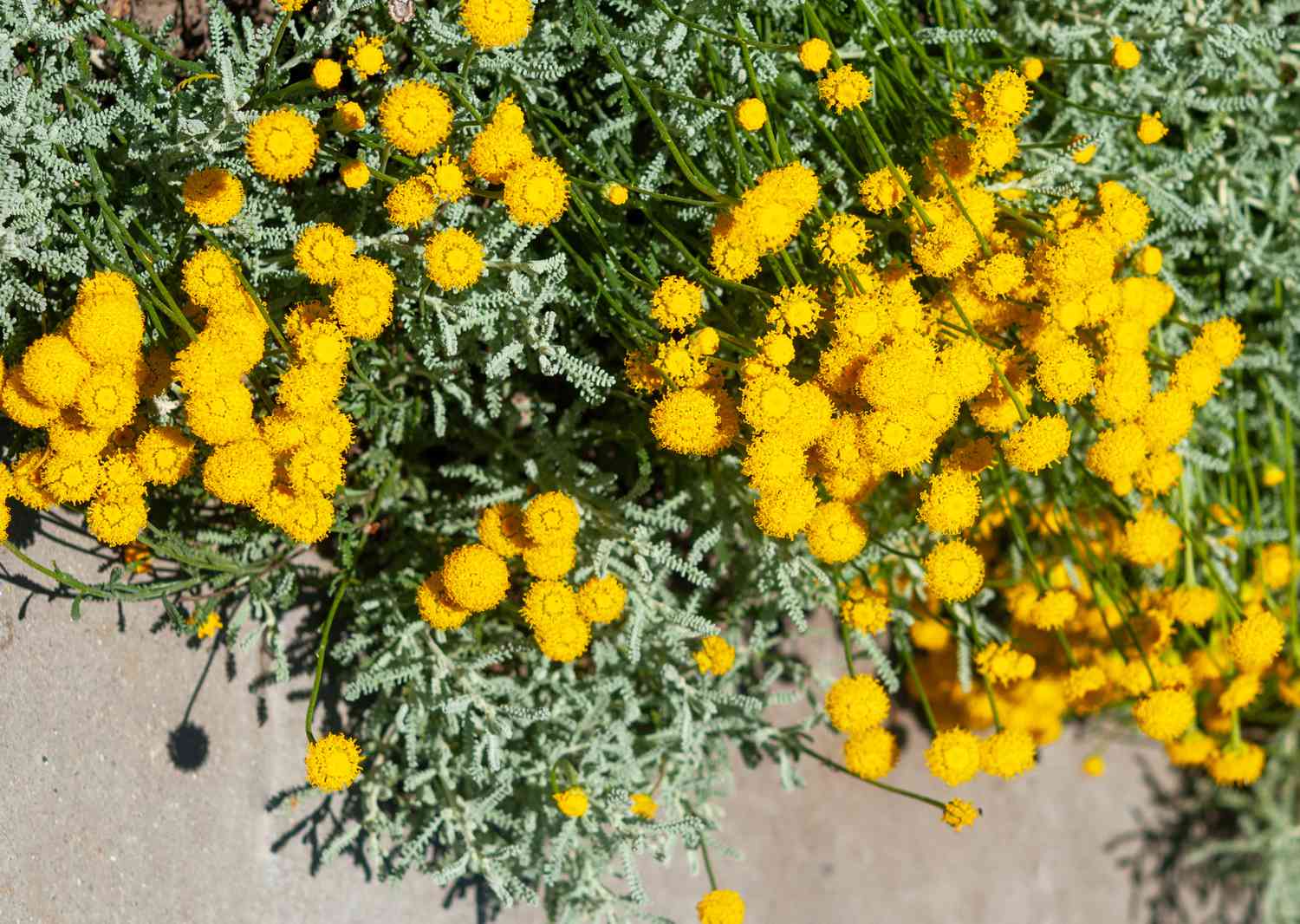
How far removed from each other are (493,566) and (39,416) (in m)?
0.68

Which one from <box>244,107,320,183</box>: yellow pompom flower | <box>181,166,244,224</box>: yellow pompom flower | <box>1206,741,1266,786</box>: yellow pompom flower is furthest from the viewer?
<box>1206,741,1266,786</box>: yellow pompom flower

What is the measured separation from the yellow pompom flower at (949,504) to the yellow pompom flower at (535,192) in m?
0.70

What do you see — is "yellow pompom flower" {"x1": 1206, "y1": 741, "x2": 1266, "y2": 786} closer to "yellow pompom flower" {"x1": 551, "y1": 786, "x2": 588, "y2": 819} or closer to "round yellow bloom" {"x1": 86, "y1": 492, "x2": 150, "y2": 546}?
"yellow pompom flower" {"x1": 551, "y1": 786, "x2": 588, "y2": 819}

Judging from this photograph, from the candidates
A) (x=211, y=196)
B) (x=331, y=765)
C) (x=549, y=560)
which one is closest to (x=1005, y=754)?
(x=549, y=560)

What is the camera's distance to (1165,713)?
2.02 metres

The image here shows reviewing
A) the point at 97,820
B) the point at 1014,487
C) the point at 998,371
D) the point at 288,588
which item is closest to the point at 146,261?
the point at 288,588

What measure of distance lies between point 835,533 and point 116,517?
1.05 meters

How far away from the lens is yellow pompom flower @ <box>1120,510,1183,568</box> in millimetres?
2027

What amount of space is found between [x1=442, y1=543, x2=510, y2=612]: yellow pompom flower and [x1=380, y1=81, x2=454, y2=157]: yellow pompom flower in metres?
0.62

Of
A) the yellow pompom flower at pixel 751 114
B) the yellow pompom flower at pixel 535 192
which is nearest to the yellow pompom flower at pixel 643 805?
the yellow pompom flower at pixel 535 192

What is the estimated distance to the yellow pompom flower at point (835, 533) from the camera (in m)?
1.74

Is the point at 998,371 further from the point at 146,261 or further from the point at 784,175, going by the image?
the point at 146,261

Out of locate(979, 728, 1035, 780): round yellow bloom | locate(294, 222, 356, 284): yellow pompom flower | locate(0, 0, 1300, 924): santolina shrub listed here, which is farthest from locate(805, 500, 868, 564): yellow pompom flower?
locate(294, 222, 356, 284): yellow pompom flower

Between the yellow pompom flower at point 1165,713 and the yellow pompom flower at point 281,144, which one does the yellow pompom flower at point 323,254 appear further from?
the yellow pompom flower at point 1165,713
